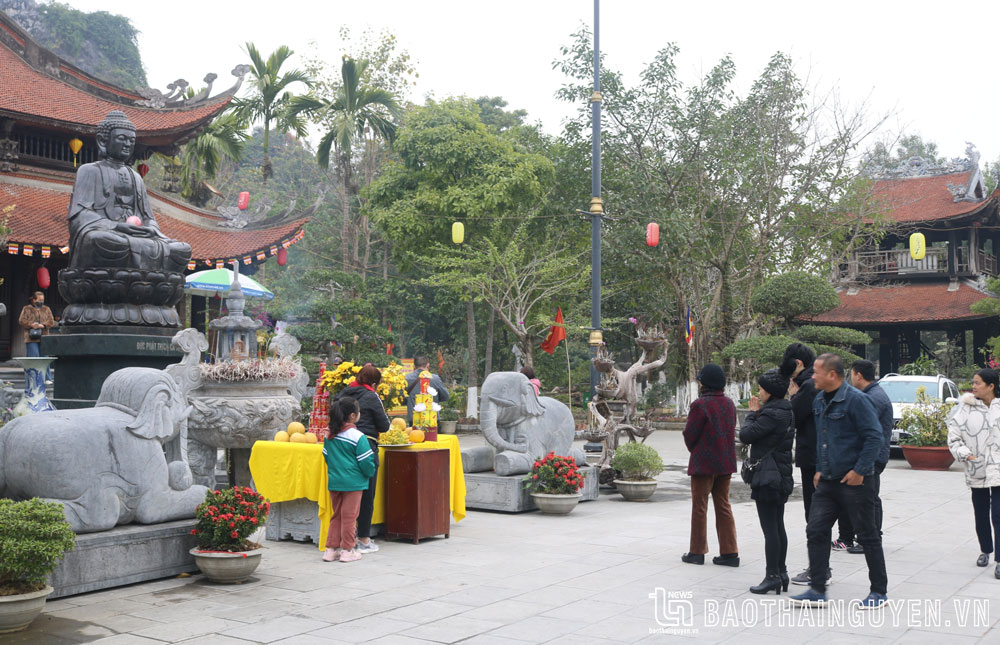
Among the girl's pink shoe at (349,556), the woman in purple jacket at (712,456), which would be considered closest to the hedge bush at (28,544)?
the girl's pink shoe at (349,556)

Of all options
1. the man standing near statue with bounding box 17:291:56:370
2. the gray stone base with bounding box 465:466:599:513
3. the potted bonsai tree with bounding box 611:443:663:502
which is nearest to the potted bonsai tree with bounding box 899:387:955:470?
the potted bonsai tree with bounding box 611:443:663:502

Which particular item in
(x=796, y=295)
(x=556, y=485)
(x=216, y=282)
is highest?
(x=216, y=282)

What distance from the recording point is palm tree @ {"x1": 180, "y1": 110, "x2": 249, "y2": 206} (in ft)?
80.3

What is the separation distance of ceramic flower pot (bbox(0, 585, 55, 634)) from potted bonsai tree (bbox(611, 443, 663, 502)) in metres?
7.33

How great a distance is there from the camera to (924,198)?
3050 cm

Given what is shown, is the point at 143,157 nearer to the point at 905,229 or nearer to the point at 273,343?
the point at 273,343

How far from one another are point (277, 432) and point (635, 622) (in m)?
4.53

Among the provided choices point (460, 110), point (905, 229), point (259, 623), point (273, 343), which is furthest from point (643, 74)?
point (259, 623)

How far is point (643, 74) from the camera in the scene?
23703mm

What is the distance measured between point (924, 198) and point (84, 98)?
26263 millimetres

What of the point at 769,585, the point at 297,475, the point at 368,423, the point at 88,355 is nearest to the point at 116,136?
the point at 88,355

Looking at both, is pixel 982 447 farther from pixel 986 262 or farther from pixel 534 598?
pixel 986 262

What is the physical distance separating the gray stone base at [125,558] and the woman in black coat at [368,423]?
1565 mm

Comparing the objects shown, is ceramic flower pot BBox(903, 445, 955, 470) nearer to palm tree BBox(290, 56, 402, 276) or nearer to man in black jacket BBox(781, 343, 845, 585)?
man in black jacket BBox(781, 343, 845, 585)
